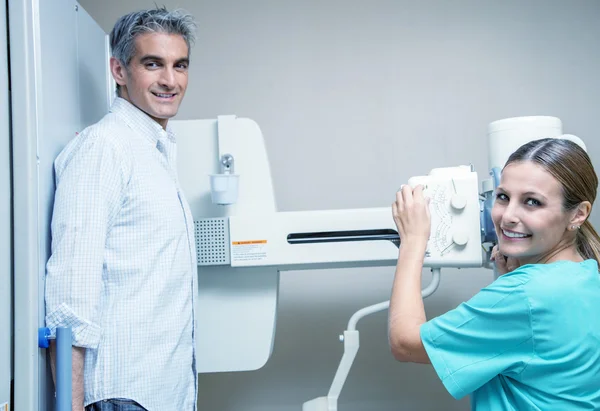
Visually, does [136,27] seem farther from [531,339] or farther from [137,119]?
[531,339]

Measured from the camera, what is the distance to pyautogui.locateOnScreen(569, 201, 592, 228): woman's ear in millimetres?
1135

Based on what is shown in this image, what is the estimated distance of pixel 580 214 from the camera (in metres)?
1.14

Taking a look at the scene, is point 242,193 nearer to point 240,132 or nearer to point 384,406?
point 240,132

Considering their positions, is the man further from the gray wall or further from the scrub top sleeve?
the gray wall

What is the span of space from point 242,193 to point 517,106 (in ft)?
4.41

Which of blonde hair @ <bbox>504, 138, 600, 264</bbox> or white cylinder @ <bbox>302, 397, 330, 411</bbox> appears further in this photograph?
white cylinder @ <bbox>302, 397, 330, 411</bbox>

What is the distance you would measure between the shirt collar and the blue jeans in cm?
62

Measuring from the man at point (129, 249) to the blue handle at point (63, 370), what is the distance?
3cm

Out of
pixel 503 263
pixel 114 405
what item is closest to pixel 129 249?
pixel 114 405

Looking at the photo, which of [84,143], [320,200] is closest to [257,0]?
[320,200]

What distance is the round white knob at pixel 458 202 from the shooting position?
144 centimetres

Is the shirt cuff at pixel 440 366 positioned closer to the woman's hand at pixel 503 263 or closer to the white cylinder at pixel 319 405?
the woman's hand at pixel 503 263

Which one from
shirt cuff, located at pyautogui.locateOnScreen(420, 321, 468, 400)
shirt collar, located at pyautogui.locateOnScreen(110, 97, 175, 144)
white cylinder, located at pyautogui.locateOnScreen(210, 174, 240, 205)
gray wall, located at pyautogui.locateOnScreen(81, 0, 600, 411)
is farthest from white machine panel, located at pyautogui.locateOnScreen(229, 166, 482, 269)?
gray wall, located at pyautogui.locateOnScreen(81, 0, 600, 411)

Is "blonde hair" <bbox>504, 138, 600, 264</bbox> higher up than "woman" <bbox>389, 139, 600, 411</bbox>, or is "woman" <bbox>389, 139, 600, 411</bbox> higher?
"blonde hair" <bbox>504, 138, 600, 264</bbox>
